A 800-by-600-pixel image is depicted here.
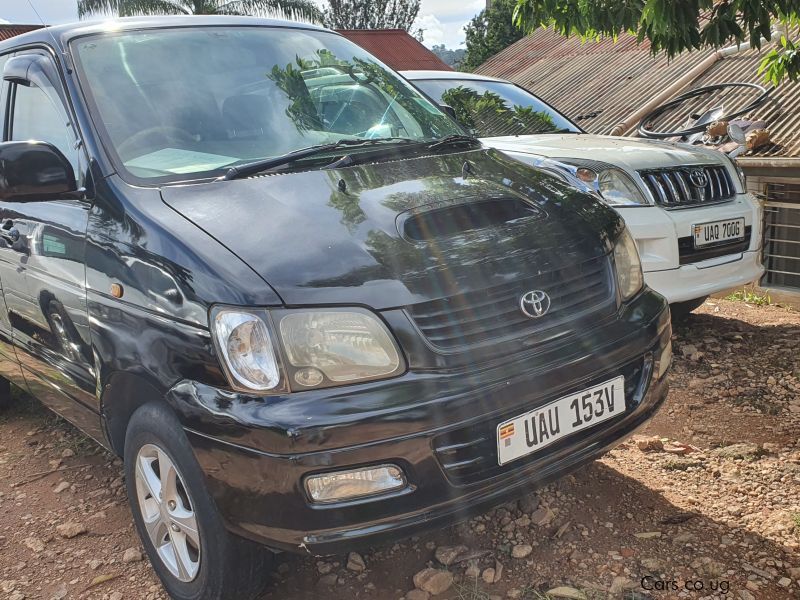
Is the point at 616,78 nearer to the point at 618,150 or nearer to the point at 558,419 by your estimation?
the point at 618,150

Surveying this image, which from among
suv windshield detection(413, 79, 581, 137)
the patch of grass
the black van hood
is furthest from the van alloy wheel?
the patch of grass

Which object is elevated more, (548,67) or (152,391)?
(548,67)

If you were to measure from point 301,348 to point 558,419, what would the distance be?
2.66ft

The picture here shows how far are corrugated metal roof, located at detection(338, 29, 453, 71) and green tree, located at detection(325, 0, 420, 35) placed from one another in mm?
27079

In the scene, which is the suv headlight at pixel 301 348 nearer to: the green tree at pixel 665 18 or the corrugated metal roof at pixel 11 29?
the green tree at pixel 665 18

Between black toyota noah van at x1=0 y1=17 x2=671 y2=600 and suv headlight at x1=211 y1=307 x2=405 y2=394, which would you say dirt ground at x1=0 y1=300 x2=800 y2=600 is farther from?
suv headlight at x1=211 y1=307 x2=405 y2=394

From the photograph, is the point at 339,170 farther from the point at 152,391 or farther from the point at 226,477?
the point at 226,477

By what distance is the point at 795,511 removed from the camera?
2719mm

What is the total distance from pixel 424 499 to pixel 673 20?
242 cm

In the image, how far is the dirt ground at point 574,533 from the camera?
7.86 ft

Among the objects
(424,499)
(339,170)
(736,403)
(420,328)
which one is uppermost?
(339,170)

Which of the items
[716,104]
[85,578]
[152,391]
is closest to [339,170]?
[152,391]

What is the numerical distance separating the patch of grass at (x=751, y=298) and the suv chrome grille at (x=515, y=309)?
4378 mm

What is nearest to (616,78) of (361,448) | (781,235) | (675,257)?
(781,235)
